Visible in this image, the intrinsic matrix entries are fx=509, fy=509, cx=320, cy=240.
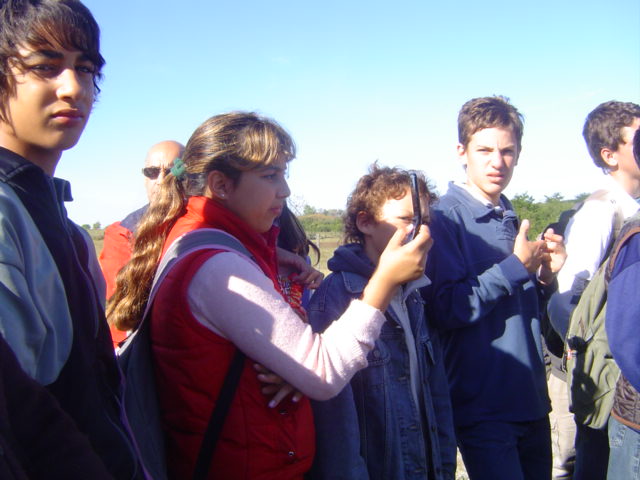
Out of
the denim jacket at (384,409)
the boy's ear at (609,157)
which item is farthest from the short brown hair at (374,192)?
the boy's ear at (609,157)

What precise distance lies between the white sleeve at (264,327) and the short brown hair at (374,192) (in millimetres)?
904

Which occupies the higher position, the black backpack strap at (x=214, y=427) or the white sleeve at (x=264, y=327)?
the white sleeve at (x=264, y=327)

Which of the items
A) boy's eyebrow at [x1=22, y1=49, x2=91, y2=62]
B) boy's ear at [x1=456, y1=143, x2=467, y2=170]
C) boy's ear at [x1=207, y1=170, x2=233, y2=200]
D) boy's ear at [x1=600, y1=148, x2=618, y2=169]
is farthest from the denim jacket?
boy's ear at [x1=600, y1=148, x2=618, y2=169]

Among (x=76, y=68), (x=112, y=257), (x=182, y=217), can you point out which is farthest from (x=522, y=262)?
(x=112, y=257)

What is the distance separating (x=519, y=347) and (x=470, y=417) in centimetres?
40

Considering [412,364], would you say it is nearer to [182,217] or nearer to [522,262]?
[522,262]

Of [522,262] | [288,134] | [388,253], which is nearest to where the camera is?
[388,253]

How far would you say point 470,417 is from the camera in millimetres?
2377

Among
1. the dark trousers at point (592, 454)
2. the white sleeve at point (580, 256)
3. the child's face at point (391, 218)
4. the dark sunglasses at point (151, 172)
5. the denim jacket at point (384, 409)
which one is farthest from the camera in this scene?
the dark sunglasses at point (151, 172)

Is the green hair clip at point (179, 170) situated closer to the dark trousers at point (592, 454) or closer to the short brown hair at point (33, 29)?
the short brown hair at point (33, 29)

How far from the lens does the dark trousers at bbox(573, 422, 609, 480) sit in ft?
8.16

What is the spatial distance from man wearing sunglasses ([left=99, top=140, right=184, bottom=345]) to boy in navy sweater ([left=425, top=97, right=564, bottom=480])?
4.97 feet

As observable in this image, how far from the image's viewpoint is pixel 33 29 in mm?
1279

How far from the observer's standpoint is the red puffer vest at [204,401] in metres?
1.47
